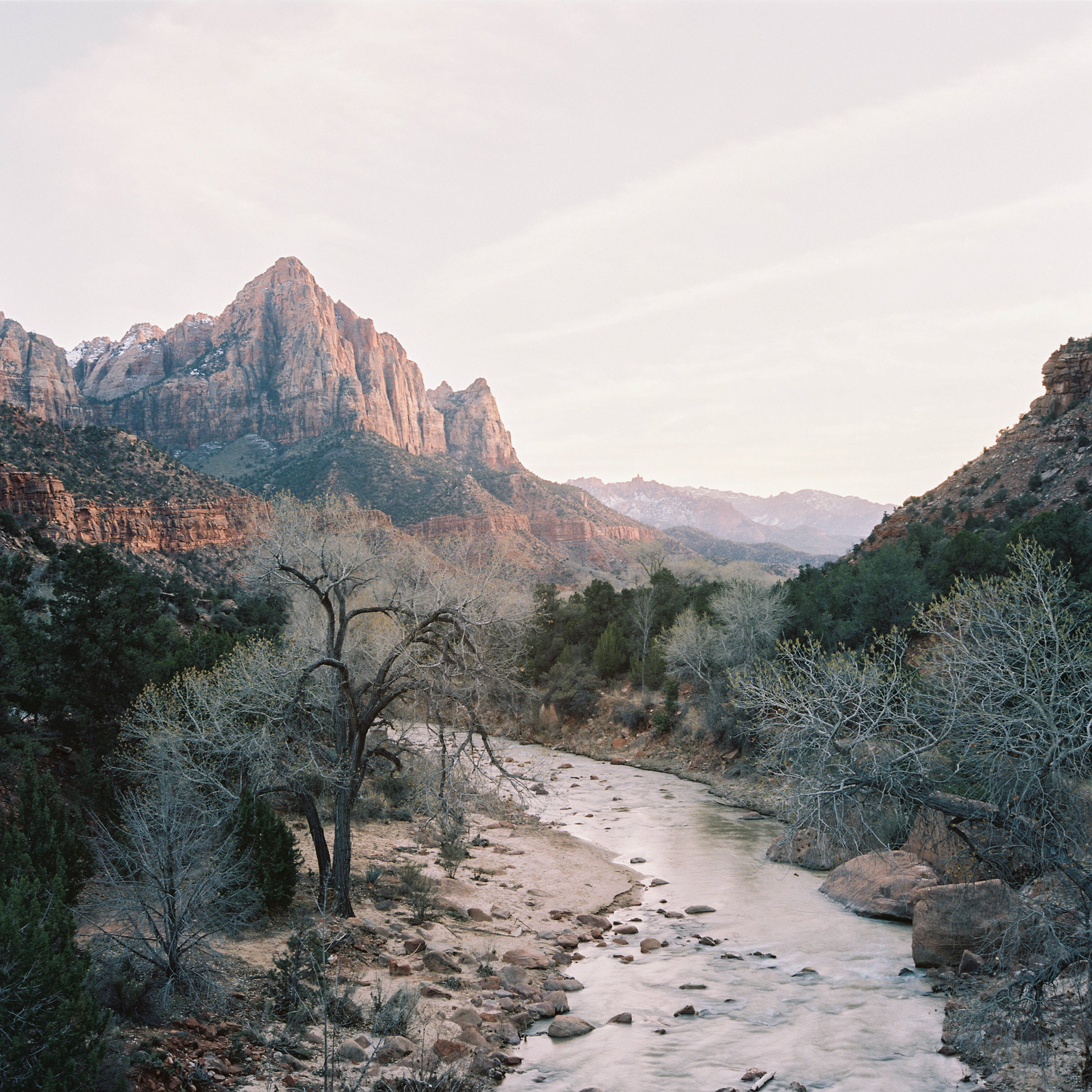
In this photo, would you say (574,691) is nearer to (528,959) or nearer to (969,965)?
(528,959)

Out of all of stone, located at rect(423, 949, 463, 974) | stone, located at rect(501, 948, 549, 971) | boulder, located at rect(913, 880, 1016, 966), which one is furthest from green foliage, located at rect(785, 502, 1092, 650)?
stone, located at rect(423, 949, 463, 974)

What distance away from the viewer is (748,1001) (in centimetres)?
1144

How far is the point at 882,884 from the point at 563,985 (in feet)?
24.6

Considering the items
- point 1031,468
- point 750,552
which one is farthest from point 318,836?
point 750,552

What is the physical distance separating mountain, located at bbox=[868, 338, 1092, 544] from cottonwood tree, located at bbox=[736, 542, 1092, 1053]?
3020cm

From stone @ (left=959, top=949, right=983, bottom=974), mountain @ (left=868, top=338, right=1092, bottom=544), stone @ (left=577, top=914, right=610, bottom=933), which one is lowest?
stone @ (left=577, top=914, right=610, bottom=933)

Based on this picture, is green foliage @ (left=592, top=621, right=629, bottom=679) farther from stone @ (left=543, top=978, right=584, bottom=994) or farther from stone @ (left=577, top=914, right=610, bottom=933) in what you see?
stone @ (left=543, top=978, right=584, bottom=994)

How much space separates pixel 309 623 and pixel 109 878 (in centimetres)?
2227

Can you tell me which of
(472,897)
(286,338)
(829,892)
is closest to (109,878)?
(472,897)

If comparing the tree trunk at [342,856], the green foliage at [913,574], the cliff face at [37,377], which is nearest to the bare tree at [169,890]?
the tree trunk at [342,856]

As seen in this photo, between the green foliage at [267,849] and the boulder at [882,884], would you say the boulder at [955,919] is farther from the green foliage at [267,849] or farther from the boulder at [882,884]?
the green foliage at [267,849]

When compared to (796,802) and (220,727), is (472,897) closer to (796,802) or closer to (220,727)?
(220,727)

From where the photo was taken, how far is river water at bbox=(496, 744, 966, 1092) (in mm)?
9234

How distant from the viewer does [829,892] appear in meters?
16.6
